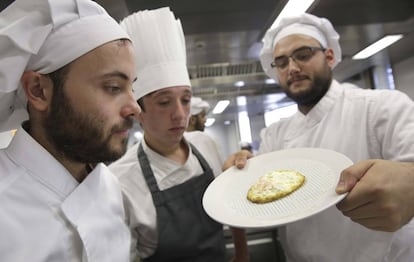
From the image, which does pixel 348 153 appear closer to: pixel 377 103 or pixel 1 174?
pixel 377 103

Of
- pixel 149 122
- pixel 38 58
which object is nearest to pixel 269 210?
pixel 149 122

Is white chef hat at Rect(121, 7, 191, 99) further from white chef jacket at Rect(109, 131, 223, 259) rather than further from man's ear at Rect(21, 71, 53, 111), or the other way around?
man's ear at Rect(21, 71, 53, 111)

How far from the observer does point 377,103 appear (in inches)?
46.1

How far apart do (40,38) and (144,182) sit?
2.20ft

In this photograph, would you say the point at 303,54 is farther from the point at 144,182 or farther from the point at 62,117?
the point at 62,117

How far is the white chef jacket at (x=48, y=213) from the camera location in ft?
2.26

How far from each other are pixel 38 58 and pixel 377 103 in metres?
1.22

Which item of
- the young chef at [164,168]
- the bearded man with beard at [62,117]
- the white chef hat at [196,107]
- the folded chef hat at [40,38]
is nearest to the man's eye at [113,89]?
the bearded man with beard at [62,117]

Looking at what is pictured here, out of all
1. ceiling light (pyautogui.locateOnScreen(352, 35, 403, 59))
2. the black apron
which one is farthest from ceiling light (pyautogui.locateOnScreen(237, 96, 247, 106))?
the black apron

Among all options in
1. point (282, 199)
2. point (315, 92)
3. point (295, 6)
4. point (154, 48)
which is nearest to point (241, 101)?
point (295, 6)

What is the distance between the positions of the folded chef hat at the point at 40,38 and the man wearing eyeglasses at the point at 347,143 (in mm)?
818

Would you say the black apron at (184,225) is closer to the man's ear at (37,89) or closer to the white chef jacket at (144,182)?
the white chef jacket at (144,182)

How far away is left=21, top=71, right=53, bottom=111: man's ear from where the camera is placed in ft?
2.67

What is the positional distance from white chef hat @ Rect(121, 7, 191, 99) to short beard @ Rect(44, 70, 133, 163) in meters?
0.48
